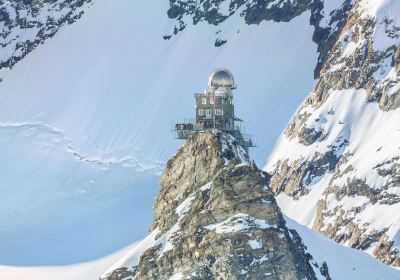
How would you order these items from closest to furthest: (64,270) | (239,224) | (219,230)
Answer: (239,224)
(219,230)
(64,270)

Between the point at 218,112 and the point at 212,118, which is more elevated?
the point at 218,112

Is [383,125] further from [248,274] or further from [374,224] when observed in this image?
[248,274]

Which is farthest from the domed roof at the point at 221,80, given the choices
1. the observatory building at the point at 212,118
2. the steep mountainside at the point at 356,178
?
the steep mountainside at the point at 356,178

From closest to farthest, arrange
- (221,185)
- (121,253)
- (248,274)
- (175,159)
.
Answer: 1. (248,274)
2. (221,185)
3. (175,159)
4. (121,253)

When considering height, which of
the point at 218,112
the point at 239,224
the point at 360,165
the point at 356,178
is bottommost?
the point at 239,224

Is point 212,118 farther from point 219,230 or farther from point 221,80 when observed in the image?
point 219,230

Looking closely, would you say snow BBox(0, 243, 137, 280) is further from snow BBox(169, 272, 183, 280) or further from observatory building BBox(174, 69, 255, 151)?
snow BBox(169, 272, 183, 280)

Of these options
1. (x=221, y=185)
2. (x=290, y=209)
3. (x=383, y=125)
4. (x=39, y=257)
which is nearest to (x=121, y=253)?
(x=39, y=257)

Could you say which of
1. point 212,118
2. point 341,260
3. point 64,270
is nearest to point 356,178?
point 64,270

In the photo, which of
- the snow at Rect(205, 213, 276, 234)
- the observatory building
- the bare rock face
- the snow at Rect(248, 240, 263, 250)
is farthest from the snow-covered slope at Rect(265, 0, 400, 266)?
the snow at Rect(248, 240, 263, 250)
